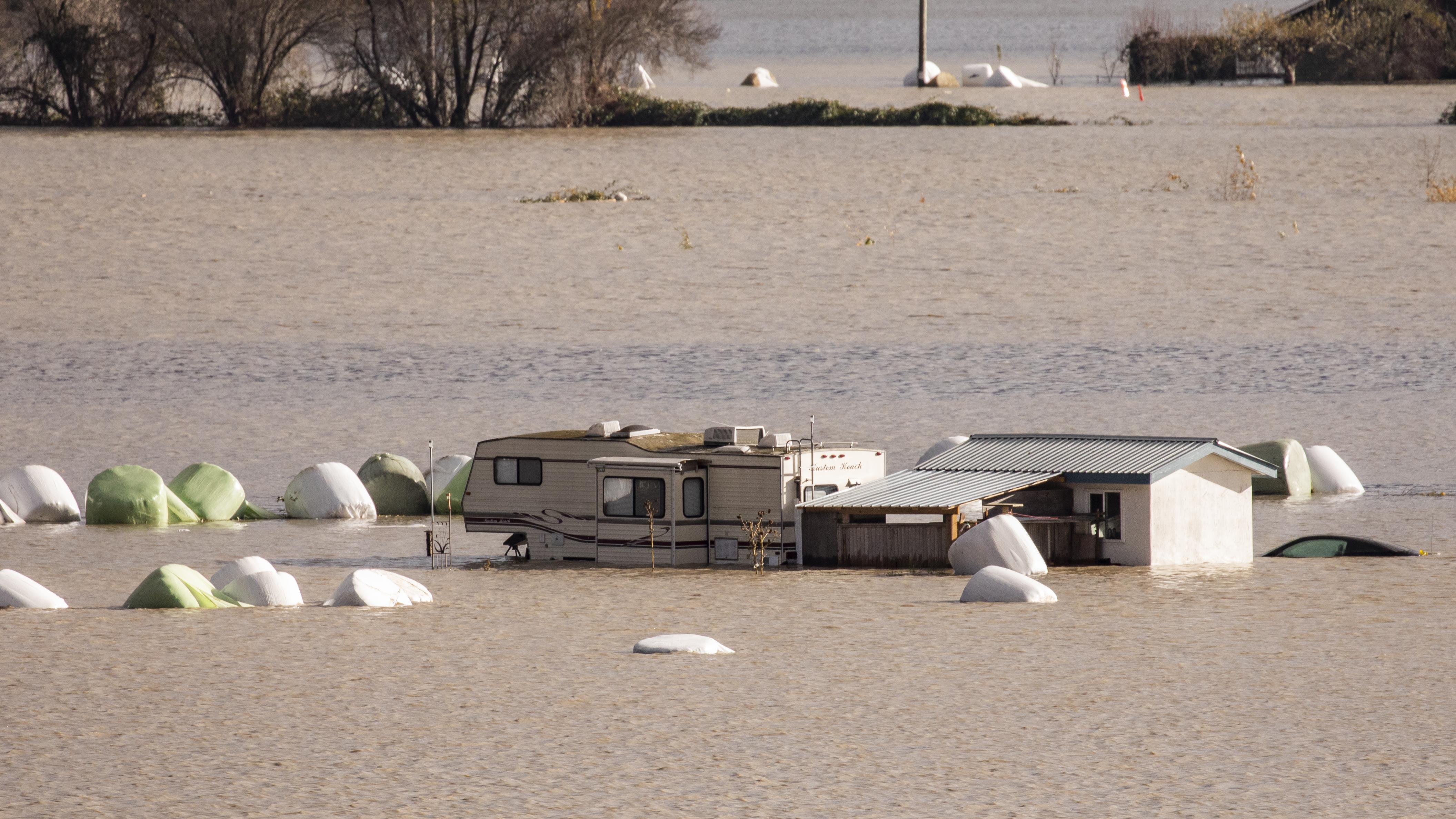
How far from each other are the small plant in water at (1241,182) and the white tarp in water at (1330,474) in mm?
18496

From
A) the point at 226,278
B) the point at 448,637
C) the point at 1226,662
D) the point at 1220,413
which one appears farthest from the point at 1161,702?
the point at 226,278

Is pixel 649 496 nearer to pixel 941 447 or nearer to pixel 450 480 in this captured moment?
pixel 450 480

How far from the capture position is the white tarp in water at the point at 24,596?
14.1 metres

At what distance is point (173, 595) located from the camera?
46.5 ft

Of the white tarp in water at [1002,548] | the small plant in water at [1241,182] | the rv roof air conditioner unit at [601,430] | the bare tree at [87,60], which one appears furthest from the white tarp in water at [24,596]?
the bare tree at [87,60]

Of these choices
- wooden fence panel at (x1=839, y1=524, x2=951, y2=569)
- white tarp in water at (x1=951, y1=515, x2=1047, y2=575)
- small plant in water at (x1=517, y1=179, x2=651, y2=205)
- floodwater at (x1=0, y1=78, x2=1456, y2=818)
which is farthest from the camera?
small plant in water at (x1=517, y1=179, x2=651, y2=205)

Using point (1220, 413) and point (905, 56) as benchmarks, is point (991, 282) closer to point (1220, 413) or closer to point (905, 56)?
point (1220, 413)

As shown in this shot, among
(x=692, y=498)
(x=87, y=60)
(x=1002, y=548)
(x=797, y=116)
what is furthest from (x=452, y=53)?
(x=1002, y=548)

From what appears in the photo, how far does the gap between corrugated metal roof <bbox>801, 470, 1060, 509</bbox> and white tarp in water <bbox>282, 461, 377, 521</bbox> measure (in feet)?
15.1

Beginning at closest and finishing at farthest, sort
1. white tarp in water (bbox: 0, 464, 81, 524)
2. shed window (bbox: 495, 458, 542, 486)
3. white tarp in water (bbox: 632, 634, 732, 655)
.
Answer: white tarp in water (bbox: 632, 634, 732, 655), shed window (bbox: 495, 458, 542, 486), white tarp in water (bbox: 0, 464, 81, 524)

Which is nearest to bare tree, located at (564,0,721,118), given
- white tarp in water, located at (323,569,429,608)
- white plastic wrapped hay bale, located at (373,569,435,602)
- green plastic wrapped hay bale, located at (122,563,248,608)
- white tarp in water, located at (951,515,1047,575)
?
white tarp in water, located at (951,515,1047,575)

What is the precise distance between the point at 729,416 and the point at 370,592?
27.2ft

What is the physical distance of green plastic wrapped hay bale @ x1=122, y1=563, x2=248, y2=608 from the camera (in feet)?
46.5

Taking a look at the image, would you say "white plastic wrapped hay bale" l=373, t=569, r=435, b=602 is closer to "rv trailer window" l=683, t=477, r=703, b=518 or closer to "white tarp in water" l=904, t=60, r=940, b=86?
"rv trailer window" l=683, t=477, r=703, b=518
